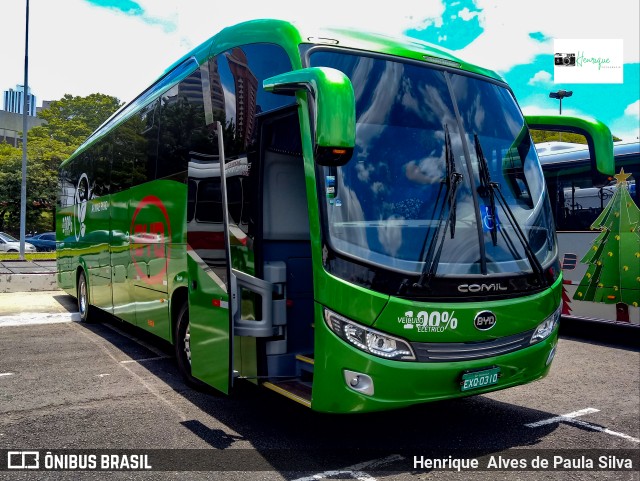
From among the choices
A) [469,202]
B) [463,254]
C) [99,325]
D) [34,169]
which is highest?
[34,169]

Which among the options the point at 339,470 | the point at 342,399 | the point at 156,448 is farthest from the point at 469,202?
the point at 156,448

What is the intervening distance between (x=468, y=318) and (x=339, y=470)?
144 cm

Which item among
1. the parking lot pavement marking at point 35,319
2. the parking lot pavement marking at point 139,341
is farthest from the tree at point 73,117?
the parking lot pavement marking at point 139,341

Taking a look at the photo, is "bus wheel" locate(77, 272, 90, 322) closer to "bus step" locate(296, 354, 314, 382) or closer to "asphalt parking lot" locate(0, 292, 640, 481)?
"asphalt parking lot" locate(0, 292, 640, 481)

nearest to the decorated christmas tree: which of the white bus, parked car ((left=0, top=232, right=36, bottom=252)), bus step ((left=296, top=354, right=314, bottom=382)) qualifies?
the white bus

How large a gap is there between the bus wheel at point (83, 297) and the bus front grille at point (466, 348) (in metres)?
8.61

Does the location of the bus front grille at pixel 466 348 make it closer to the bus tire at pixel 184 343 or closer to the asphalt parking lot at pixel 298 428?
the asphalt parking lot at pixel 298 428

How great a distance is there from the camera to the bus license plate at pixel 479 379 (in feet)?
14.8

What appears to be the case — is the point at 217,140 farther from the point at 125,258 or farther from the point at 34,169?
the point at 34,169

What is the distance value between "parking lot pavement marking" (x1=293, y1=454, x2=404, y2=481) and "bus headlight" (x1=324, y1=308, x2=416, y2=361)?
0.85 metres

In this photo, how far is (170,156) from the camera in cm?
693

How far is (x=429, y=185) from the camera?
4621 mm

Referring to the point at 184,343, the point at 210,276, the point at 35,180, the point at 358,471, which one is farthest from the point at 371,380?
the point at 35,180

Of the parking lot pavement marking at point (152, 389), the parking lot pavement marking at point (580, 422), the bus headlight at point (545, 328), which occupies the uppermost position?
the bus headlight at point (545, 328)
